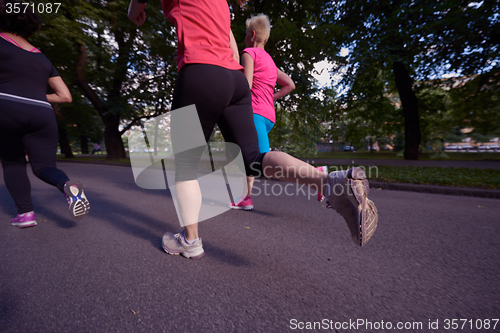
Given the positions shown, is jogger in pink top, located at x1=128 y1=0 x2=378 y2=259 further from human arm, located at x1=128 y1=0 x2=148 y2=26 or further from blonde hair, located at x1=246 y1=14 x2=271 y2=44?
blonde hair, located at x1=246 y1=14 x2=271 y2=44

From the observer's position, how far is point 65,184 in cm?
228

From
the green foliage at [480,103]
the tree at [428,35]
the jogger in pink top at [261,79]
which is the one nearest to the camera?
the jogger in pink top at [261,79]

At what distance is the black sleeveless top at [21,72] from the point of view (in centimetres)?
219

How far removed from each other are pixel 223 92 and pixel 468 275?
1.96 m

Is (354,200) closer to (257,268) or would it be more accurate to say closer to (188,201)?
(257,268)

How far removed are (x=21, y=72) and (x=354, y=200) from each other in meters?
2.92

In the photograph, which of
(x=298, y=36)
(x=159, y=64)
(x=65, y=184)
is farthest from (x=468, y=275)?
(x=159, y=64)

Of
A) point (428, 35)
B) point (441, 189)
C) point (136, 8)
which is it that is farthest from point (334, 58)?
point (136, 8)

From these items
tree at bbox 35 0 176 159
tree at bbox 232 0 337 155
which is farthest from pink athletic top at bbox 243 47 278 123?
tree at bbox 35 0 176 159

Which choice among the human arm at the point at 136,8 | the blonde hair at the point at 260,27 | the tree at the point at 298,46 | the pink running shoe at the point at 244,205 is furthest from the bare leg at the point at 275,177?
the tree at the point at 298,46

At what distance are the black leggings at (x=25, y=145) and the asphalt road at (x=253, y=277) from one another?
497 millimetres

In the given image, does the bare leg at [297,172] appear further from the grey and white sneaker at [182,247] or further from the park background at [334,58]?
the park background at [334,58]

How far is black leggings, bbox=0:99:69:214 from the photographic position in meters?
2.24

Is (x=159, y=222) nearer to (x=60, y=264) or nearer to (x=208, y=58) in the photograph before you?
(x=60, y=264)
